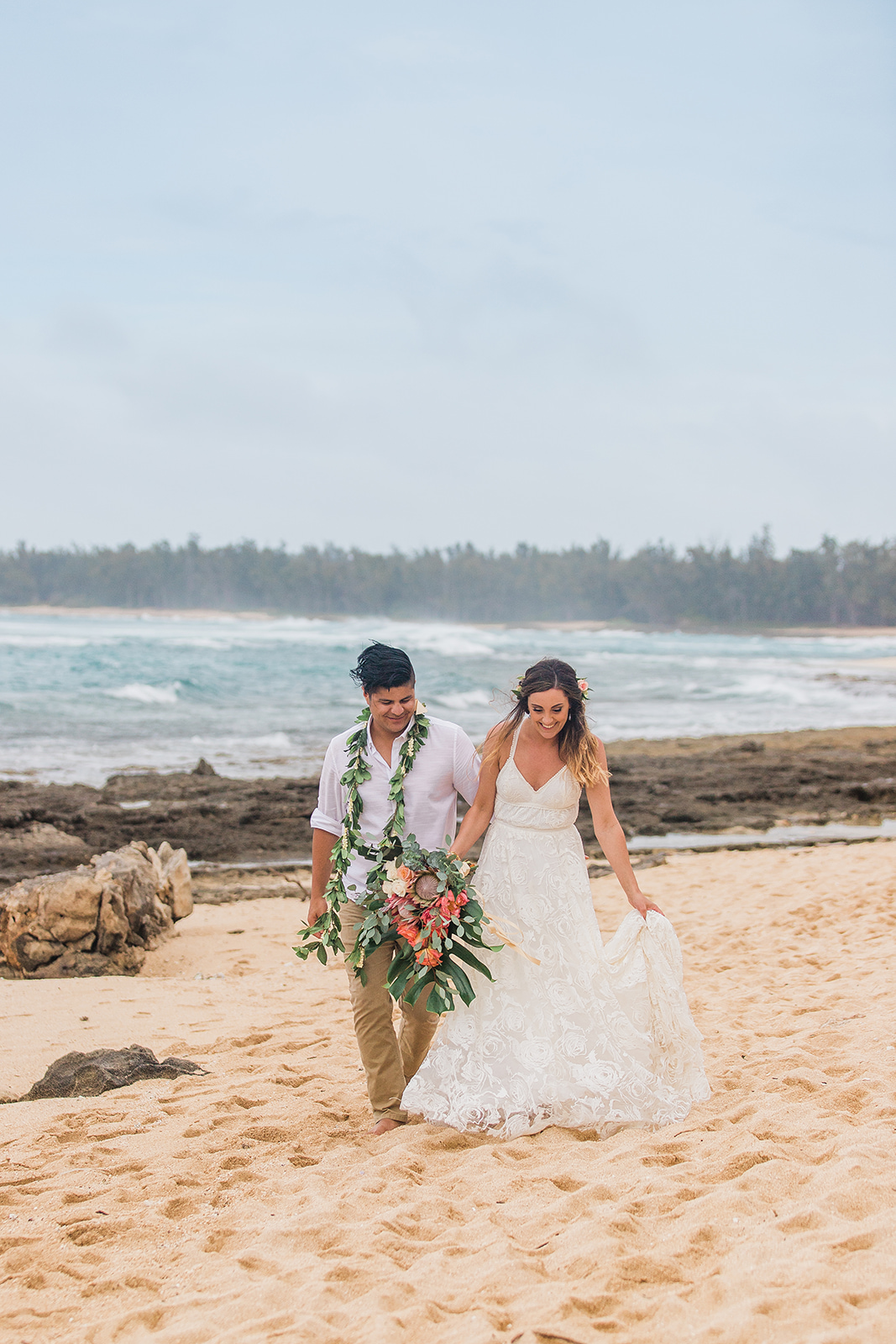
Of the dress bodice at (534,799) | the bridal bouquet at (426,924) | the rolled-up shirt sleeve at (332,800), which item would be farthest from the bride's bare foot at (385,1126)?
the dress bodice at (534,799)

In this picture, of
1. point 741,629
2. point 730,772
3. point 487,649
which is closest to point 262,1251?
point 730,772

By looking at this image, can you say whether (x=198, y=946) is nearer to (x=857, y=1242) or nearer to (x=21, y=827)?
(x=21, y=827)

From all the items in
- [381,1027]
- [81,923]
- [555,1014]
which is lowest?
[81,923]

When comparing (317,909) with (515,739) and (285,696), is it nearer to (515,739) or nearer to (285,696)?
(515,739)

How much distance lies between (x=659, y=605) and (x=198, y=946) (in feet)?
326

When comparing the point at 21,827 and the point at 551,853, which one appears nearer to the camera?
the point at 551,853

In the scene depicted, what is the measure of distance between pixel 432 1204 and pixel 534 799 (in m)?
1.46

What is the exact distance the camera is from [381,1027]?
12.4ft

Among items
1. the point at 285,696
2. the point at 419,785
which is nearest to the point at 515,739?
the point at 419,785

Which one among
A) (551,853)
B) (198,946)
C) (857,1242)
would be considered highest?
(551,853)

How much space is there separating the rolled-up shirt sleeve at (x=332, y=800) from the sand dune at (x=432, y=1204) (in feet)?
4.01

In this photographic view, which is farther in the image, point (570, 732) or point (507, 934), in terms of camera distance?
point (570, 732)

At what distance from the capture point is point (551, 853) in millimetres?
3822

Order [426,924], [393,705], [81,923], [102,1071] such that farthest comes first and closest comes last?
[81,923] < [102,1071] < [393,705] < [426,924]
